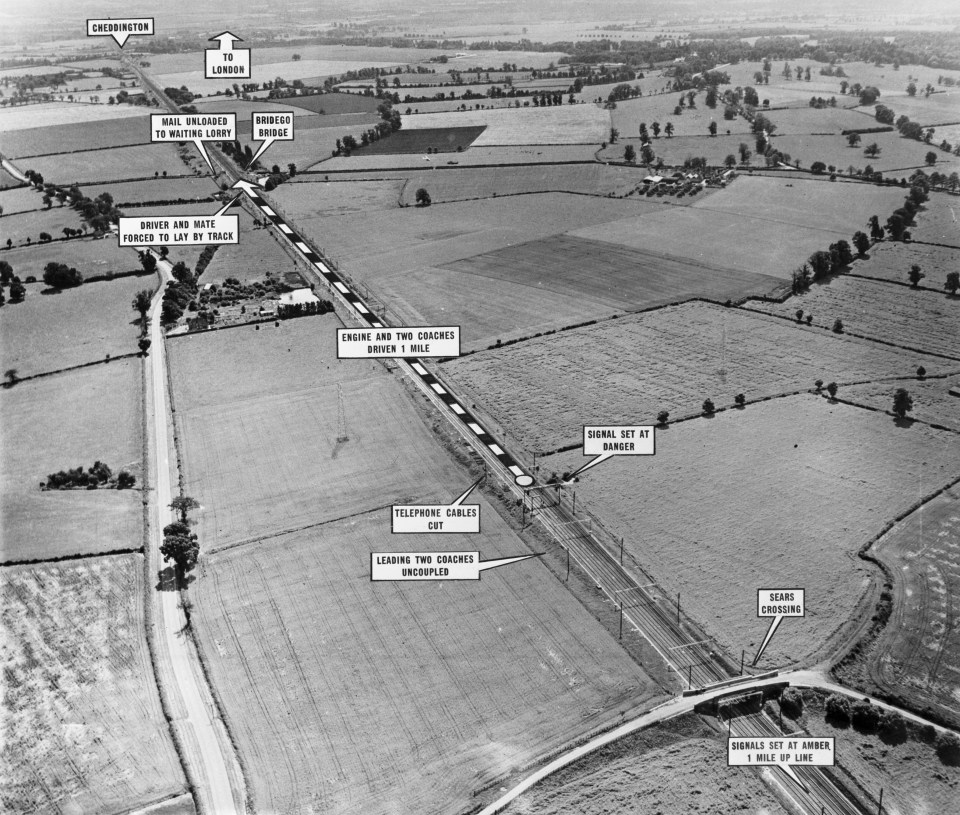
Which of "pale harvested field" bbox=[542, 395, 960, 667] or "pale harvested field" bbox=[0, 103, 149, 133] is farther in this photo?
"pale harvested field" bbox=[0, 103, 149, 133]

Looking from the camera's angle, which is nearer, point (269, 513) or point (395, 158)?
point (269, 513)

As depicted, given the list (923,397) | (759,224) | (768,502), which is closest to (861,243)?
(759,224)

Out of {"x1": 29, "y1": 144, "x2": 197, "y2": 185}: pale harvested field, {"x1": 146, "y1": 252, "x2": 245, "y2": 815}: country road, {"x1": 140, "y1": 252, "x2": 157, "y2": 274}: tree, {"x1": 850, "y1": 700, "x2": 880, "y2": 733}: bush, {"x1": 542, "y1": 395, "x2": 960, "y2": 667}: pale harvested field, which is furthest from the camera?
{"x1": 29, "y1": 144, "x2": 197, "y2": 185}: pale harvested field

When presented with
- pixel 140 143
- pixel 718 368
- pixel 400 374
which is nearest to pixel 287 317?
pixel 400 374

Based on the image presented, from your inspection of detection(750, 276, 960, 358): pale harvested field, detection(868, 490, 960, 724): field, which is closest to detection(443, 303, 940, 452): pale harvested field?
detection(750, 276, 960, 358): pale harvested field

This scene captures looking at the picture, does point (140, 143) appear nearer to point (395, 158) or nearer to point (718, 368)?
point (395, 158)

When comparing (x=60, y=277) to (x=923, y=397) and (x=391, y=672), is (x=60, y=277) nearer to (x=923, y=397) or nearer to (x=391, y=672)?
(x=391, y=672)

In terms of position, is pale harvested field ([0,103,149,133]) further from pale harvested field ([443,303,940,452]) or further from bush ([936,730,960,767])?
bush ([936,730,960,767])

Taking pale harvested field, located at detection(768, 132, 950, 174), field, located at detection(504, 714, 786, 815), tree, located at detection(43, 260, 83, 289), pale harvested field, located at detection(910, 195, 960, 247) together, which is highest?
pale harvested field, located at detection(768, 132, 950, 174)
